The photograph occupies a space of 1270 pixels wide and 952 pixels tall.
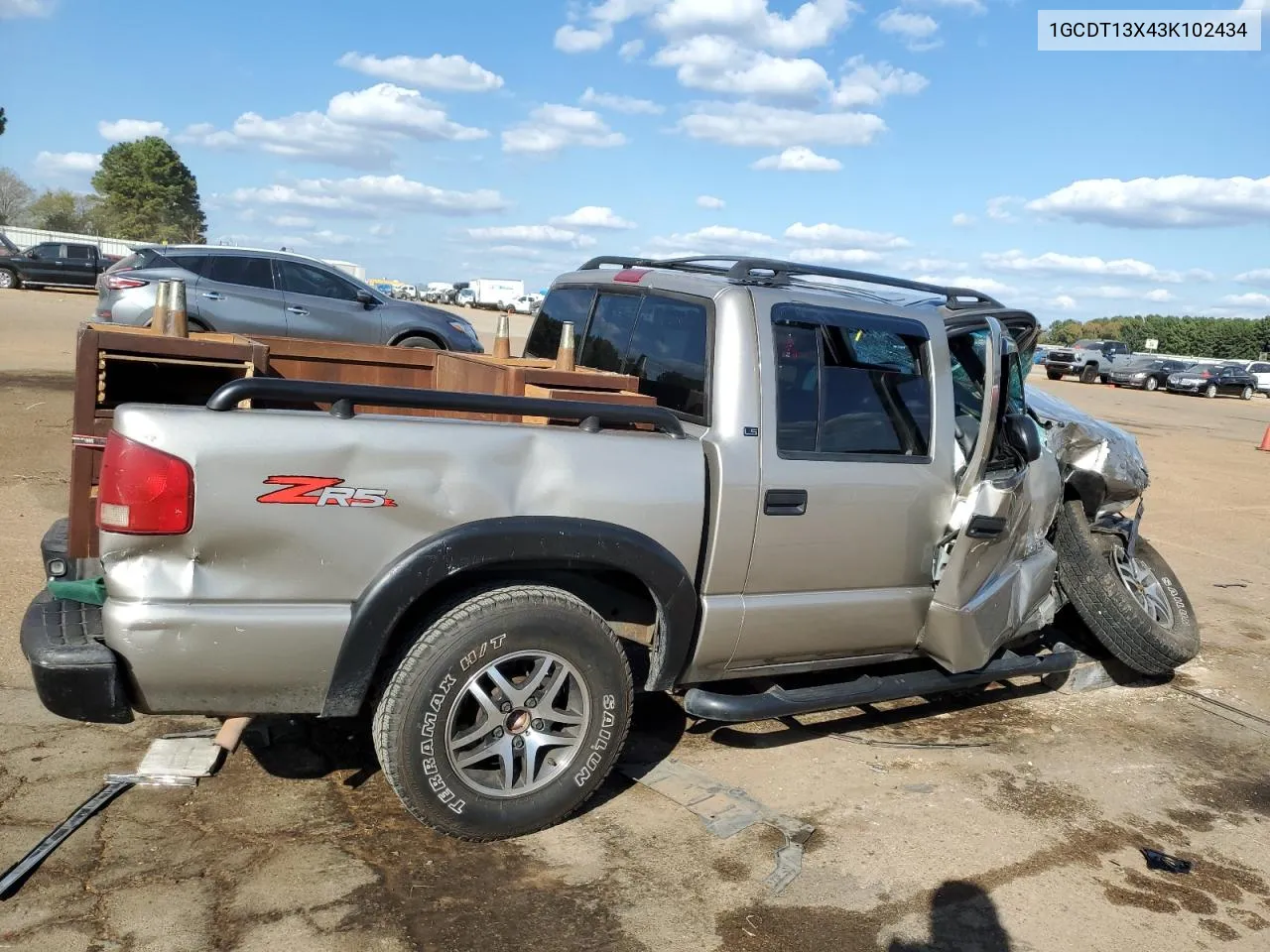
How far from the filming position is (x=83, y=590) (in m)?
3.12

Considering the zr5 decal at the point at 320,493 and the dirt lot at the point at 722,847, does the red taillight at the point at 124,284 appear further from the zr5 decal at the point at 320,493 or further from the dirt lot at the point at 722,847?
the zr5 decal at the point at 320,493

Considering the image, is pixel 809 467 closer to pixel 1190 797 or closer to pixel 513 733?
pixel 513 733

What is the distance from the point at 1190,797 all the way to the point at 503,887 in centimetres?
288

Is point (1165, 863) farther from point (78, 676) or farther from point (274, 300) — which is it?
point (274, 300)

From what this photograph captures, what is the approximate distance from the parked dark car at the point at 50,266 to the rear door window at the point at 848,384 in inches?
1241

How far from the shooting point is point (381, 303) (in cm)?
1302

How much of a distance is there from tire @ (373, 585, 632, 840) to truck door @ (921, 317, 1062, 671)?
1512mm

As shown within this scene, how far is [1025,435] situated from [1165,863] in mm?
1640

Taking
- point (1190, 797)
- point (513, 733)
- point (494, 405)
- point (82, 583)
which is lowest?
point (1190, 797)

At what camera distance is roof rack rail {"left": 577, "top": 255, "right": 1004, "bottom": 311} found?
4.20 m

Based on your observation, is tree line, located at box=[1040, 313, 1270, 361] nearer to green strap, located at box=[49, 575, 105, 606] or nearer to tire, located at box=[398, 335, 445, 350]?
tire, located at box=[398, 335, 445, 350]

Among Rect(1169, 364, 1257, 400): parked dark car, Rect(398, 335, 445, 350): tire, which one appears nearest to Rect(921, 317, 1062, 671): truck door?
Rect(398, 335, 445, 350): tire

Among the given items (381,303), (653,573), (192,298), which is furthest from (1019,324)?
(192,298)

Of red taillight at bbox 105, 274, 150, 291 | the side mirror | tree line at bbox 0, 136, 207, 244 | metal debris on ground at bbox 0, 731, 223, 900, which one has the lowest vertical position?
metal debris on ground at bbox 0, 731, 223, 900
